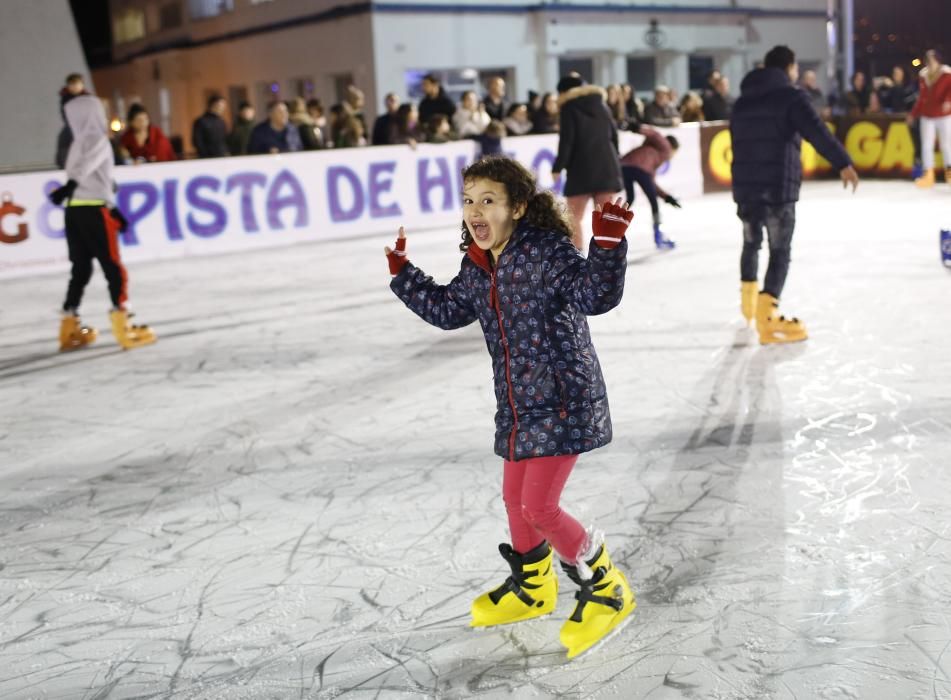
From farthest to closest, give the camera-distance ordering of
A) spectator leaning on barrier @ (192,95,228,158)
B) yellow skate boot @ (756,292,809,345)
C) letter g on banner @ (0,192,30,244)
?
1. spectator leaning on barrier @ (192,95,228,158)
2. letter g on banner @ (0,192,30,244)
3. yellow skate boot @ (756,292,809,345)

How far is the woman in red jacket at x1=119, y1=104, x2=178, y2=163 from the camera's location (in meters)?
10.5

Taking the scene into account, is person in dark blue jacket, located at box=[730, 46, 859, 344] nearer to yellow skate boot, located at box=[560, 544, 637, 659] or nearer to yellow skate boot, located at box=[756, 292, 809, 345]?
yellow skate boot, located at box=[756, 292, 809, 345]

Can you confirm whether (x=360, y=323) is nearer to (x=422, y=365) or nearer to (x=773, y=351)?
(x=422, y=365)

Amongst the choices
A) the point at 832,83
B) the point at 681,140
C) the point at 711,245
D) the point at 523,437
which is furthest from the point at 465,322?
the point at 832,83

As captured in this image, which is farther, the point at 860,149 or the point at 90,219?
the point at 860,149

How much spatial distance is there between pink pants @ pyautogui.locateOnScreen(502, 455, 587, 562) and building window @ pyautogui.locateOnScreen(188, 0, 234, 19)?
2552 centimetres

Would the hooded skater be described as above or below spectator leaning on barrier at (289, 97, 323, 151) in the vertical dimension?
below

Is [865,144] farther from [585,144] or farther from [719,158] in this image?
[585,144]

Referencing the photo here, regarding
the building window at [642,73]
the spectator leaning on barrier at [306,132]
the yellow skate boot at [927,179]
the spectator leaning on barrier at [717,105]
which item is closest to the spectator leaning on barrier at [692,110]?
the spectator leaning on barrier at [717,105]

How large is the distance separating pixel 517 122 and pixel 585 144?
209 inches

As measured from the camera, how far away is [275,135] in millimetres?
11211

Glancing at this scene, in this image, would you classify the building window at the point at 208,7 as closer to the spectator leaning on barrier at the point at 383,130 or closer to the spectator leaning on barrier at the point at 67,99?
the spectator leaning on barrier at the point at 383,130

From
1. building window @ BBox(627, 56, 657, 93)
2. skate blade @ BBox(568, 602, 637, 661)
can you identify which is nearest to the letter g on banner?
skate blade @ BBox(568, 602, 637, 661)

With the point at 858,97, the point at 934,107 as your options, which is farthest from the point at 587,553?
the point at 858,97
